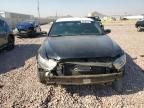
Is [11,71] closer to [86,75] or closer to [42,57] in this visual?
[42,57]

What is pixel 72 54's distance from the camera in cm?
628

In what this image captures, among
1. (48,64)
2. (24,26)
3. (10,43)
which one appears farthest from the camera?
(24,26)

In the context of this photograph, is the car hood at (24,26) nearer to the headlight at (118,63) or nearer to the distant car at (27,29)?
the distant car at (27,29)

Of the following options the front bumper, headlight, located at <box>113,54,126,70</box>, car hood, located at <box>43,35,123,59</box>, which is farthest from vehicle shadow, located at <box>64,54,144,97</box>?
car hood, located at <box>43,35,123,59</box>

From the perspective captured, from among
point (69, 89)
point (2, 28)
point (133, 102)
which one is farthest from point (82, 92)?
point (2, 28)

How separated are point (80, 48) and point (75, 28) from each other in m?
2.04

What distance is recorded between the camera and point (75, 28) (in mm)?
8531

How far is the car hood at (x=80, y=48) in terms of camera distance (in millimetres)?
6285

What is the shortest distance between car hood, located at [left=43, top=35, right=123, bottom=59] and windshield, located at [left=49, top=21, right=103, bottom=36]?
0.78 metres

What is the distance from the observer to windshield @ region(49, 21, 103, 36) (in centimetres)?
831

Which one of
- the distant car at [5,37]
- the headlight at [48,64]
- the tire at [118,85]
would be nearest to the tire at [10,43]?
the distant car at [5,37]

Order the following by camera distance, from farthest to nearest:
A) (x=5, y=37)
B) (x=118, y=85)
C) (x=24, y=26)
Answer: (x=24, y=26) < (x=5, y=37) < (x=118, y=85)

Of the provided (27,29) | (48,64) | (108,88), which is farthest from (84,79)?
(27,29)

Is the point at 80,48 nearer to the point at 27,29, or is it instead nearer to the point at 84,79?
the point at 84,79
